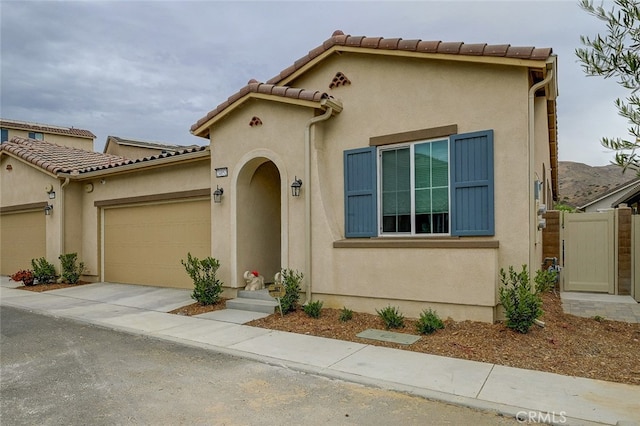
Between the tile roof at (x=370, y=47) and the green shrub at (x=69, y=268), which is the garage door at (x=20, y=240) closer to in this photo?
the green shrub at (x=69, y=268)

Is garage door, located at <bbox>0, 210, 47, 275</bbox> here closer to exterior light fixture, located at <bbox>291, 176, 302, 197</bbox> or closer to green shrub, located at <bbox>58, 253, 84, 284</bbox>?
green shrub, located at <bbox>58, 253, 84, 284</bbox>

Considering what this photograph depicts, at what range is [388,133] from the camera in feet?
26.4

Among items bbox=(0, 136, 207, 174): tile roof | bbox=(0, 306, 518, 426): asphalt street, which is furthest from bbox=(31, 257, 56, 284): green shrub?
bbox=(0, 306, 518, 426): asphalt street

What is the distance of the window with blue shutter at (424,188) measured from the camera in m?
7.10

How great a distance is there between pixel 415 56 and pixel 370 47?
93 cm

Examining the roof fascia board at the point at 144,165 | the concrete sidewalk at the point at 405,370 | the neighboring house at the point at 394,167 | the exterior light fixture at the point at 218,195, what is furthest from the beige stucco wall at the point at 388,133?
the concrete sidewalk at the point at 405,370

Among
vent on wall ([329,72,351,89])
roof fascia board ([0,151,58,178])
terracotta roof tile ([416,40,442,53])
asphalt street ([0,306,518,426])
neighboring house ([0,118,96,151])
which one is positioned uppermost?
neighboring house ([0,118,96,151])

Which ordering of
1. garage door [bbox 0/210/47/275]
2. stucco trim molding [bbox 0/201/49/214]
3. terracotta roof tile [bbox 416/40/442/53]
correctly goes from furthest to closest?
1. garage door [bbox 0/210/47/275]
2. stucco trim molding [bbox 0/201/49/214]
3. terracotta roof tile [bbox 416/40/442/53]

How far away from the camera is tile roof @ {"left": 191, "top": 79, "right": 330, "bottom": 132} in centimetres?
821

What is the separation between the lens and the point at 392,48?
7824 mm

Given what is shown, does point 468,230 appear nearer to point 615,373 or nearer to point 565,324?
point 565,324

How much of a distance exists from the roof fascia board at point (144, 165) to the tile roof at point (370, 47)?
85 cm

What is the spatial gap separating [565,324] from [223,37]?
1128 cm

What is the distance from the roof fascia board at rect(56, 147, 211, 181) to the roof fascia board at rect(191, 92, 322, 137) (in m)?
0.59
